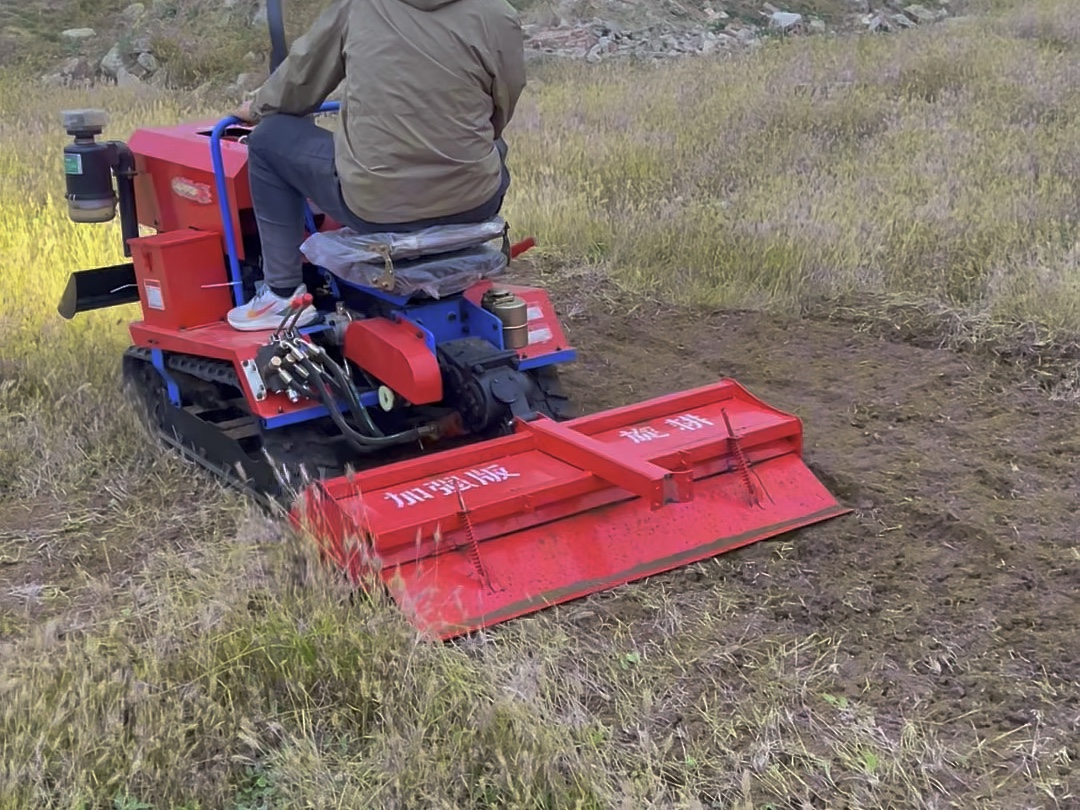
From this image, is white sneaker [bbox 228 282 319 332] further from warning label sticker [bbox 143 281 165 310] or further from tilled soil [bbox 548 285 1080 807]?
tilled soil [bbox 548 285 1080 807]

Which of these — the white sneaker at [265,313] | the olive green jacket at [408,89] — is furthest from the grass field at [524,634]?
the olive green jacket at [408,89]

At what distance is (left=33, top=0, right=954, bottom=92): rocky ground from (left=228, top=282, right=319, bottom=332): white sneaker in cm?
968

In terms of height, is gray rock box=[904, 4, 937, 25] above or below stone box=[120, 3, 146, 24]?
below

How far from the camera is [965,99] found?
30.8 ft

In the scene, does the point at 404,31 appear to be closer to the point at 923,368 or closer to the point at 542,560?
the point at 542,560

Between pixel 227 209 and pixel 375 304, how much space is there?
2.07 feet

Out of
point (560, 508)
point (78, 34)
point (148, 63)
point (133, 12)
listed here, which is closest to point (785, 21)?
point (148, 63)

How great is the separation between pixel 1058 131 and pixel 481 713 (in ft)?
23.8

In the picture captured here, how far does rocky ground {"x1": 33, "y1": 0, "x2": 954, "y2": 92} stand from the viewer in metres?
14.2

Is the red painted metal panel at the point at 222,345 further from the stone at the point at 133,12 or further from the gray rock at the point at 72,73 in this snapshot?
the stone at the point at 133,12

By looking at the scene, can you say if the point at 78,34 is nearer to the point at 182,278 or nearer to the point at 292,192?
the point at 182,278

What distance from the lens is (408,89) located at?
3.57 meters

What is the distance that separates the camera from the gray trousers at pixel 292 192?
3.76 meters

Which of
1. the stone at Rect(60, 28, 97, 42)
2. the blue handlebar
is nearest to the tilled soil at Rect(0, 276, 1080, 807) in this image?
the blue handlebar
